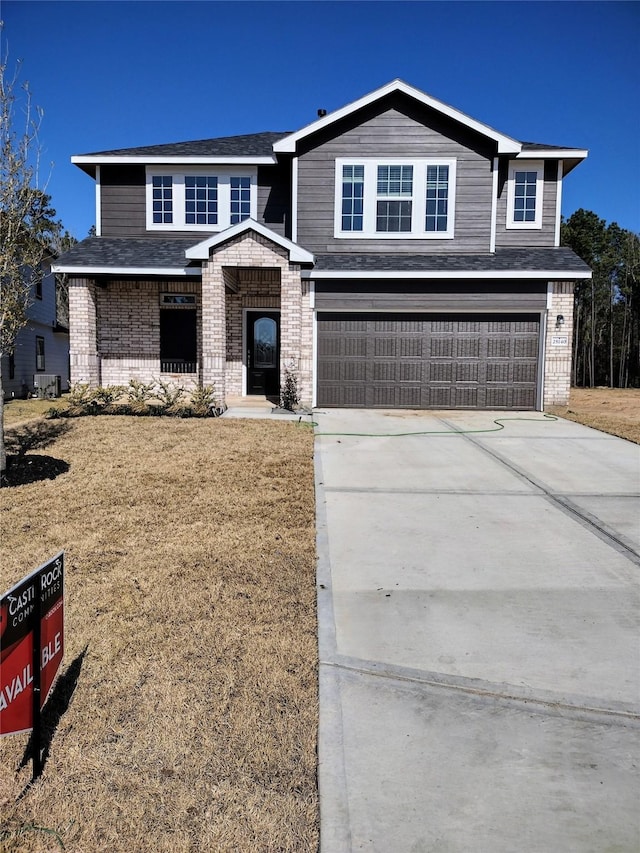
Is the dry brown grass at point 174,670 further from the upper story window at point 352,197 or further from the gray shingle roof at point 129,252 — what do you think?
the upper story window at point 352,197

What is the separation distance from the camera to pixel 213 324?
528 inches

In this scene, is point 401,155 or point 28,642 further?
point 401,155

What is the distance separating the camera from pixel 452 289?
14102 millimetres

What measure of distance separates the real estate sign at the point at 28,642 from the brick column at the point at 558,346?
1335 centimetres

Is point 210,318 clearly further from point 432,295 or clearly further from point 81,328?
point 432,295

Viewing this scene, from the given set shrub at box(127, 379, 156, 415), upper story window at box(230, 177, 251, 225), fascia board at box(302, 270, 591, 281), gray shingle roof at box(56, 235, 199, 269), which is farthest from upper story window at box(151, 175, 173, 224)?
shrub at box(127, 379, 156, 415)

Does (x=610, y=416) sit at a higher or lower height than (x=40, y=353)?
lower

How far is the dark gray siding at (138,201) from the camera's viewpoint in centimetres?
1569

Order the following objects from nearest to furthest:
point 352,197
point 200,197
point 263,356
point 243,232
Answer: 1. point 243,232
2. point 352,197
3. point 200,197
4. point 263,356

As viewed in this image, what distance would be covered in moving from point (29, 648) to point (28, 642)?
0.10 ft

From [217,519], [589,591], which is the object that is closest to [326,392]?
[217,519]

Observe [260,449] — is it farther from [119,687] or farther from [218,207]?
[218,207]

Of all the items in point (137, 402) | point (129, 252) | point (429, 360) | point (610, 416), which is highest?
point (129, 252)

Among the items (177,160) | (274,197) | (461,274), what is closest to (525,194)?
(461,274)
